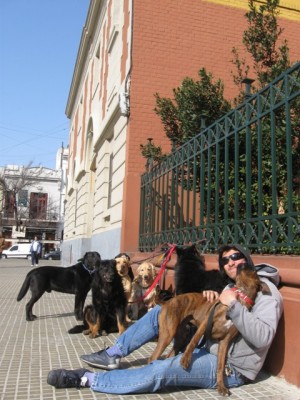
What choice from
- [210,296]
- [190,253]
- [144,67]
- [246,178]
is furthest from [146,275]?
[144,67]

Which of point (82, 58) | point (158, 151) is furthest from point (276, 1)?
point (82, 58)

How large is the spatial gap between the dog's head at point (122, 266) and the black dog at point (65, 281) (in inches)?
28.7

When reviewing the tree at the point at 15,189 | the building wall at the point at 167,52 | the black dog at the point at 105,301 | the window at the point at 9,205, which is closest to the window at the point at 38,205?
the tree at the point at 15,189

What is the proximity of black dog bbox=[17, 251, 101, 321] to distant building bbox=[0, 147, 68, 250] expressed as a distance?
4532 cm

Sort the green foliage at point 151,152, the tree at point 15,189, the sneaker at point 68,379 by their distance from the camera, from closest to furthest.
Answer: the sneaker at point 68,379, the green foliage at point 151,152, the tree at point 15,189

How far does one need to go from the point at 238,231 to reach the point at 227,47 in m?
9.44

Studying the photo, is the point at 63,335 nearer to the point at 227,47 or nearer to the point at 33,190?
the point at 227,47

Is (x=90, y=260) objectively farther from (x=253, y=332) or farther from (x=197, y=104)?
(x=253, y=332)

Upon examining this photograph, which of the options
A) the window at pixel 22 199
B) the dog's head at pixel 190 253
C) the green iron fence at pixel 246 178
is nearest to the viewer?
the green iron fence at pixel 246 178

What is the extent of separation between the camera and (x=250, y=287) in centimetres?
333

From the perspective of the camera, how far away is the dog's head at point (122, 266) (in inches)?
257

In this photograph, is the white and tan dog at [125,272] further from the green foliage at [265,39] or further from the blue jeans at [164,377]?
the green foliage at [265,39]

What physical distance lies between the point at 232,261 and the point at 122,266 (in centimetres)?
314

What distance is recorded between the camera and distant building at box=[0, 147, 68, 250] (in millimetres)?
52562
